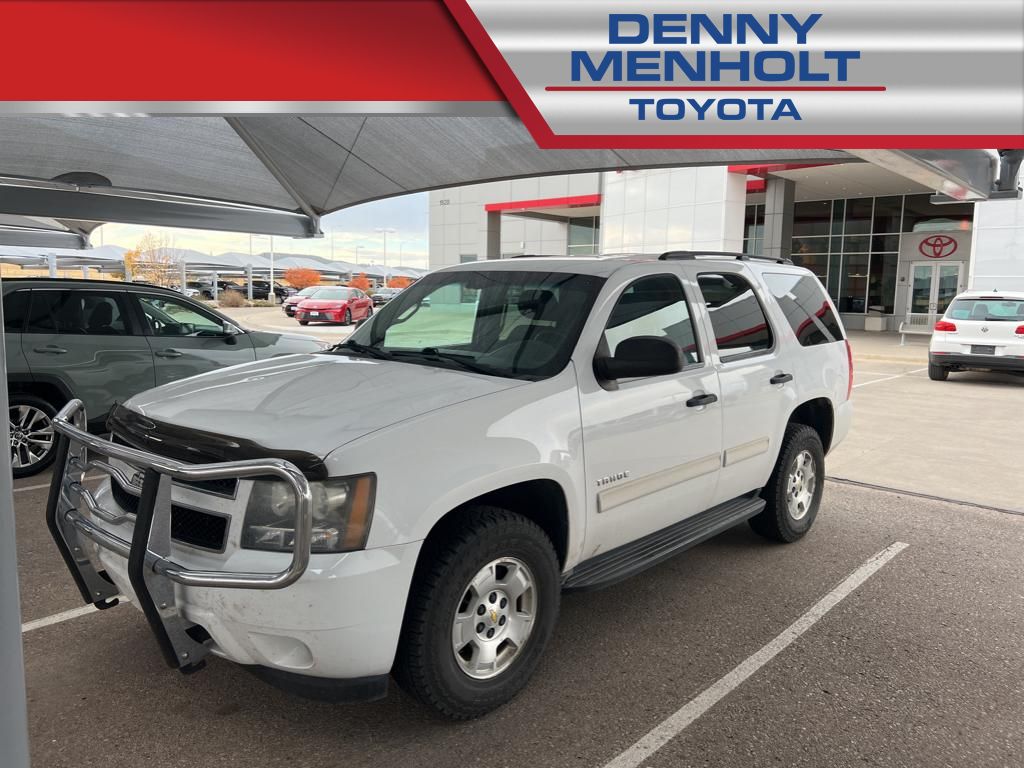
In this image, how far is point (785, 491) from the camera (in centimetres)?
514

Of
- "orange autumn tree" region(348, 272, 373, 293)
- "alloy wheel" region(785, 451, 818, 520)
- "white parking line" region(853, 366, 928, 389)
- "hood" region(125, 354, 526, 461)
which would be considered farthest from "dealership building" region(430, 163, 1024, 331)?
"orange autumn tree" region(348, 272, 373, 293)

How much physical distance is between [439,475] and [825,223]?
34.5 m

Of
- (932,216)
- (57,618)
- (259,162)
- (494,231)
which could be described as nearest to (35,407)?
(57,618)

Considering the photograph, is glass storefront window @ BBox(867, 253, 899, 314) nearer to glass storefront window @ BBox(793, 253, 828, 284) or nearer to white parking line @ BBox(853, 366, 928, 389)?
glass storefront window @ BBox(793, 253, 828, 284)

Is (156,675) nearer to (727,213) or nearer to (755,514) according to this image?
(755,514)

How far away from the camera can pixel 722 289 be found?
4.75 m

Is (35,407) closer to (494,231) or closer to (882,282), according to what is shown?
(882,282)

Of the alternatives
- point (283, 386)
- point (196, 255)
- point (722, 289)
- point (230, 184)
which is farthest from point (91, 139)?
point (196, 255)

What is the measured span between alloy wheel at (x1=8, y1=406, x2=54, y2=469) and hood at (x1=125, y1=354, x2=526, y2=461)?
13.2 feet

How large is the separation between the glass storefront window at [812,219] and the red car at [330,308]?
19461 millimetres

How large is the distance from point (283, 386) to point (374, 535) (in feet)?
3.60

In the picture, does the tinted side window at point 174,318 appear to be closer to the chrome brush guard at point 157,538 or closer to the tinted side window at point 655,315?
the chrome brush guard at point 157,538

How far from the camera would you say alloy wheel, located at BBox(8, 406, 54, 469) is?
6766mm

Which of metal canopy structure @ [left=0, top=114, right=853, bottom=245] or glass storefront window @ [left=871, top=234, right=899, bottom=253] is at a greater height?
glass storefront window @ [left=871, top=234, right=899, bottom=253]
